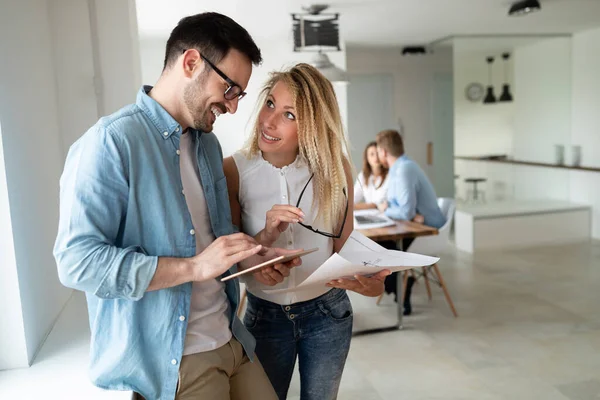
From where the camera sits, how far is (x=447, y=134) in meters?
8.45

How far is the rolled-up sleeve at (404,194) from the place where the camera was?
4.13 metres

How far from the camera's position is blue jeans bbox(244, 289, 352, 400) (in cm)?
165

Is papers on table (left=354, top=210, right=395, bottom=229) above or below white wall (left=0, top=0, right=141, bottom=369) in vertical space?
below

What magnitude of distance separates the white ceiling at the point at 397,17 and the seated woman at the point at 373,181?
140 cm

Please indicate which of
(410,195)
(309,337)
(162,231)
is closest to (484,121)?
(410,195)

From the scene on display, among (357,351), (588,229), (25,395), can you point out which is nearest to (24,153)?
(25,395)

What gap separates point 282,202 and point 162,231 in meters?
0.55

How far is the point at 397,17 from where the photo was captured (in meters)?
5.64

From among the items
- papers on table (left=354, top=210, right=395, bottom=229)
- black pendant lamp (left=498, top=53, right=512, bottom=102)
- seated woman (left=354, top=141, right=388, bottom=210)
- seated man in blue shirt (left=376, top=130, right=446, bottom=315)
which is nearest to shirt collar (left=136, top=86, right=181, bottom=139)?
papers on table (left=354, top=210, right=395, bottom=229)

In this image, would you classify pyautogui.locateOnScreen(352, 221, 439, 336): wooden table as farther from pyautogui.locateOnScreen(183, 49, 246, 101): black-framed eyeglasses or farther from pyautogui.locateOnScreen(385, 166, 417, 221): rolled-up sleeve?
pyautogui.locateOnScreen(183, 49, 246, 101): black-framed eyeglasses

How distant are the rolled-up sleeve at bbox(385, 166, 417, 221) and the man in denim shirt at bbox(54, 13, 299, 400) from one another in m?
2.97

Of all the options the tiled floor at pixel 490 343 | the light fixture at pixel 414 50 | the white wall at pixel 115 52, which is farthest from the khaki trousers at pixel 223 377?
the light fixture at pixel 414 50

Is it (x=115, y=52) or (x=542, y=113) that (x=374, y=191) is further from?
(x=542, y=113)

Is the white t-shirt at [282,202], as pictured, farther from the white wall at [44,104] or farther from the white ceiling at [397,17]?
the white ceiling at [397,17]
